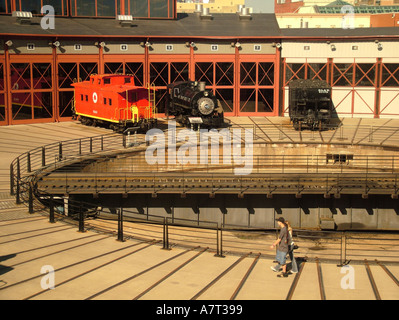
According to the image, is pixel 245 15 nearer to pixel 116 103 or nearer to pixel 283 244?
pixel 116 103

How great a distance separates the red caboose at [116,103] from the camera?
39.8m

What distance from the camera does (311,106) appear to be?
4216 cm

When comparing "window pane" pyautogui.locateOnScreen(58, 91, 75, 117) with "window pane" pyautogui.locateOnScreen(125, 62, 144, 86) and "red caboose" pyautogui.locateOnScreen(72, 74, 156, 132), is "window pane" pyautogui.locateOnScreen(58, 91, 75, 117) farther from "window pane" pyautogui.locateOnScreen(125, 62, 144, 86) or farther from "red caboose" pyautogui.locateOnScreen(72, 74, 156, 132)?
"window pane" pyautogui.locateOnScreen(125, 62, 144, 86)

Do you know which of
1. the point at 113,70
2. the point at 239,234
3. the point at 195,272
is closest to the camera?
the point at 195,272

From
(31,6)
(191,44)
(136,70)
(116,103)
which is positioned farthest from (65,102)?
(191,44)

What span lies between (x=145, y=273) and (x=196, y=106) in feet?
78.6

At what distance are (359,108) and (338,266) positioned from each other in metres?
30.4

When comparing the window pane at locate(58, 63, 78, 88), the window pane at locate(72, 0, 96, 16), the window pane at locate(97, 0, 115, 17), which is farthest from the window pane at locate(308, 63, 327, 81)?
the window pane at locate(72, 0, 96, 16)

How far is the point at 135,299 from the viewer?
15117mm

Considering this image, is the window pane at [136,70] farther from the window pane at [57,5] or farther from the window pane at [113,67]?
the window pane at [57,5]

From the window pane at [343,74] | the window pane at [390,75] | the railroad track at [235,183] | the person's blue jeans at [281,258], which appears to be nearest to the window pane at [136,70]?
the window pane at [343,74]

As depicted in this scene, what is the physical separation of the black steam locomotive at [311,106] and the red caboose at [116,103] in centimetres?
957
